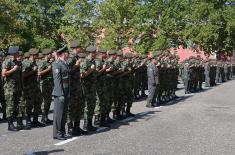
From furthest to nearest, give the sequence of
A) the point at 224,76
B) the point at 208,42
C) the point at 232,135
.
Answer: the point at 208,42, the point at 224,76, the point at 232,135

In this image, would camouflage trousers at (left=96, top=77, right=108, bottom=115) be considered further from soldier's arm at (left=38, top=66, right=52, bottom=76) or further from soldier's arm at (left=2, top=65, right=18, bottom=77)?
soldier's arm at (left=2, top=65, right=18, bottom=77)

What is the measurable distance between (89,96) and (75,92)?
1.93 ft

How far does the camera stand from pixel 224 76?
40656mm

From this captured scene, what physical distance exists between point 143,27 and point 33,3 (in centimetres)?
1152

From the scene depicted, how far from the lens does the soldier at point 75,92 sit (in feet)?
34.0

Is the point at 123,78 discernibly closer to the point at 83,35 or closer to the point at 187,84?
the point at 187,84

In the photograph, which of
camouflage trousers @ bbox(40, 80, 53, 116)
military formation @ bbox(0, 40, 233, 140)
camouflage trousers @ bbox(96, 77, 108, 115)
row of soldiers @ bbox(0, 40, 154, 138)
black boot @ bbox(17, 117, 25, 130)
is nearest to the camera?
military formation @ bbox(0, 40, 233, 140)

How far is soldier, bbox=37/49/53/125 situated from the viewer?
489 inches

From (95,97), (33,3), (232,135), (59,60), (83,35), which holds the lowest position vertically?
(232,135)

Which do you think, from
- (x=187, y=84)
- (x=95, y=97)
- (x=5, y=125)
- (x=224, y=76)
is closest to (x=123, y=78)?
(x=95, y=97)

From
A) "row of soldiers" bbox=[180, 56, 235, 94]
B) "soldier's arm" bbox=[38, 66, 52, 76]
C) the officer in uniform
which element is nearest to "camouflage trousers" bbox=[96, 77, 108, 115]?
"soldier's arm" bbox=[38, 66, 52, 76]

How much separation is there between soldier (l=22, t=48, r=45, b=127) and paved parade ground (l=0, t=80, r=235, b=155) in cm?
48

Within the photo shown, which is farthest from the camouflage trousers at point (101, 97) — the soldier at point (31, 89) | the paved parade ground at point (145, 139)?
the soldier at point (31, 89)

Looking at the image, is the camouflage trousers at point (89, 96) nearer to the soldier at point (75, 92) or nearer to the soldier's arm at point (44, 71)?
the soldier at point (75, 92)
